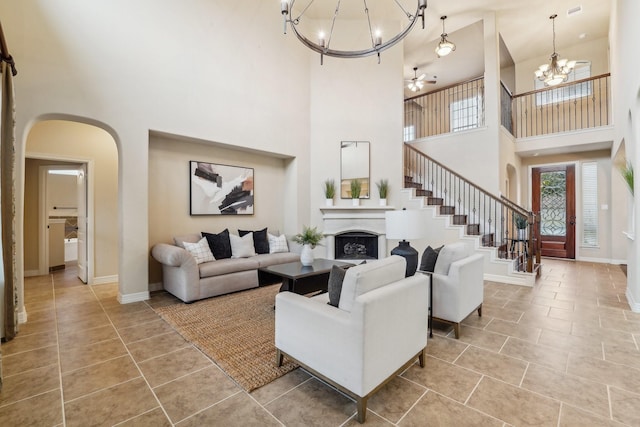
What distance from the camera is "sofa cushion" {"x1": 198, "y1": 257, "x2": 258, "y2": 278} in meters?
3.99

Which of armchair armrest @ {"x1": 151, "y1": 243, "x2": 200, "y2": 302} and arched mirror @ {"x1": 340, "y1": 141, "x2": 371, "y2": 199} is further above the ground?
arched mirror @ {"x1": 340, "y1": 141, "x2": 371, "y2": 199}

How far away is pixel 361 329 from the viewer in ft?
5.40

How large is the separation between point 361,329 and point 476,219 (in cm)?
575

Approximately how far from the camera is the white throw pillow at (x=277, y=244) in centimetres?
526

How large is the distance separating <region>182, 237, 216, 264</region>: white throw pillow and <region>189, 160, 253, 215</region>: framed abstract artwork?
797 millimetres

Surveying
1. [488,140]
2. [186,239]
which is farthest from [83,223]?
[488,140]

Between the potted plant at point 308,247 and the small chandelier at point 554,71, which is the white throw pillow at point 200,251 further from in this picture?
the small chandelier at point 554,71

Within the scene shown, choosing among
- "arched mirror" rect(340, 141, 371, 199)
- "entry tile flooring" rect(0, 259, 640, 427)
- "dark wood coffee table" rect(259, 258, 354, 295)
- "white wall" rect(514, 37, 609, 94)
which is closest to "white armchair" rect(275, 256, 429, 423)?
"entry tile flooring" rect(0, 259, 640, 427)

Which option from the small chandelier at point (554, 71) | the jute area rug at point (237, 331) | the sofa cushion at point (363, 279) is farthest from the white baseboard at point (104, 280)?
the small chandelier at point (554, 71)

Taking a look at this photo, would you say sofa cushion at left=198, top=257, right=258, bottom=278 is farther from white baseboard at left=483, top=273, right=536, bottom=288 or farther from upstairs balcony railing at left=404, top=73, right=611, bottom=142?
upstairs balcony railing at left=404, top=73, right=611, bottom=142

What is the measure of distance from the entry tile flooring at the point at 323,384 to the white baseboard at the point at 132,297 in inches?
17.3

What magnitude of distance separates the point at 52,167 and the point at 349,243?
5.92m

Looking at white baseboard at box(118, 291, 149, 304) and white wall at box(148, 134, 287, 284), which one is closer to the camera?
white baseboard at box(118, 291, 149, 304)

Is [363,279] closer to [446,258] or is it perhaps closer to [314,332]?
[314,332]
